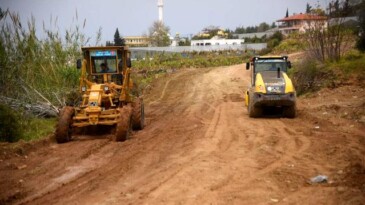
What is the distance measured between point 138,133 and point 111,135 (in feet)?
2.59

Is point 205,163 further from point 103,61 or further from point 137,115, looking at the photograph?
point 103,61

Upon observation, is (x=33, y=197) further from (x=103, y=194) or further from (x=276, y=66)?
(x=276, y=66)

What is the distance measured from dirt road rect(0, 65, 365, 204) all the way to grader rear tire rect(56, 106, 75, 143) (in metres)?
0.21

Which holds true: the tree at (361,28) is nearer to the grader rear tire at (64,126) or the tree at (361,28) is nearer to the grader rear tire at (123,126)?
the grader rear tire at (123,126)

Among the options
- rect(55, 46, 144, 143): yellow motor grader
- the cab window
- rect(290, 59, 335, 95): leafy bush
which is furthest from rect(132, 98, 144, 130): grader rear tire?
rect(290, 59, 335, 95): leafy bush

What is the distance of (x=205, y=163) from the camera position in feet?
29.3

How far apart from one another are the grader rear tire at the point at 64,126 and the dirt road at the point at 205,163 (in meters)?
0.21

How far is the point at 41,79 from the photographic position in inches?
635

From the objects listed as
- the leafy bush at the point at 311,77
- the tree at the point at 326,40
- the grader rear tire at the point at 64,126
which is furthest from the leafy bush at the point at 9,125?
the tree at the point at 326,40

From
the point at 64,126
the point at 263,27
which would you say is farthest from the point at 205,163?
the point at 263,27

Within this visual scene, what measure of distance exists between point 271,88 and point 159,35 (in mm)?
67412

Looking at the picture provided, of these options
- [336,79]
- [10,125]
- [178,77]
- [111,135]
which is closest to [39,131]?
[10,125]

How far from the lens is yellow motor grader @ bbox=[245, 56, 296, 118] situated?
1466 cm

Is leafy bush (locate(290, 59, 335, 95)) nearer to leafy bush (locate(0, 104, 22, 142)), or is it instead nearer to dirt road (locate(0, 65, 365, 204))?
dirt road (locate(0, 65, 365, 204))
